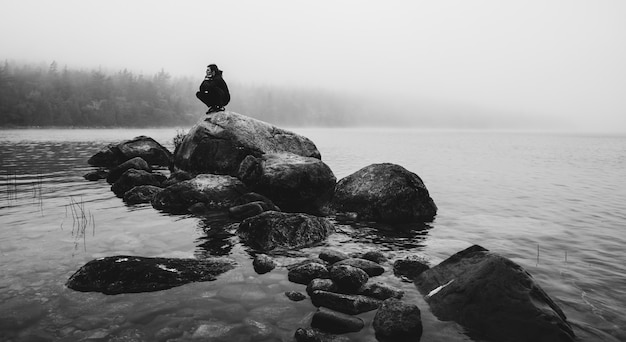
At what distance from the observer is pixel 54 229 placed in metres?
10.0

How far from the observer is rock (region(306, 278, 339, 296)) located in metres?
6.36

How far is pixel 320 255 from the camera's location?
821cm

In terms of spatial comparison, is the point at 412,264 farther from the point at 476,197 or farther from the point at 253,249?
the point at 476,197

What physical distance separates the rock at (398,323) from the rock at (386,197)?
274 inches

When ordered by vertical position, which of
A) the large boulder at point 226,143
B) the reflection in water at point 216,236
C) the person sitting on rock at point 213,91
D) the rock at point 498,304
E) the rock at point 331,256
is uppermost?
the person sitting on rock at point 213,91

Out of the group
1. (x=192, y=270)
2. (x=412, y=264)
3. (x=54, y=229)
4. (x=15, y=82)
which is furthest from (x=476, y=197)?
(x=15, y=82)

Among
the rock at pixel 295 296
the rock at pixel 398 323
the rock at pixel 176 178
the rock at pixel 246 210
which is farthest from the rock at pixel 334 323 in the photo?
the rock at pixel 176 178

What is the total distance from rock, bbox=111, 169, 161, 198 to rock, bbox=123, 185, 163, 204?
1.85 metres

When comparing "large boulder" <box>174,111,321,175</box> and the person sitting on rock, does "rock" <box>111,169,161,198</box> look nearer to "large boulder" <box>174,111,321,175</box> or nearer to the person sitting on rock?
"large boulder" <box>174,111,321,175</box>

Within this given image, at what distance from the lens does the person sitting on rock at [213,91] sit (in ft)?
64.6

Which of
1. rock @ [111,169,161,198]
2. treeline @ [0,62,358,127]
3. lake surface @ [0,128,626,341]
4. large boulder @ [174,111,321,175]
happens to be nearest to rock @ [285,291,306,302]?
lake surface @ [0,128,626,341]

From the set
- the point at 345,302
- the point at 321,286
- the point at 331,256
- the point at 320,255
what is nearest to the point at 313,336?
the point at 345,302

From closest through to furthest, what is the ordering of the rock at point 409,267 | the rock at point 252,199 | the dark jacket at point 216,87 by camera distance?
the rock at point 409,267, the rock at point 252,199, the dark jacket at point 216,87

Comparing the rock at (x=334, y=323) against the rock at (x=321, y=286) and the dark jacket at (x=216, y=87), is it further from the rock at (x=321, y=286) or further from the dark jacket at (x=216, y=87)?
the dark jacket at (x=216, y=87)
